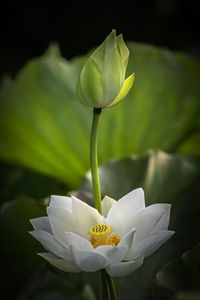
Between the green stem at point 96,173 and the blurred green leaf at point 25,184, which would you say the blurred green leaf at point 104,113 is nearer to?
the blurred green leaf at point 25,184


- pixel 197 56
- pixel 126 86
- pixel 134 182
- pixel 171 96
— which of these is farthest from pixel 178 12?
pixel 126 86

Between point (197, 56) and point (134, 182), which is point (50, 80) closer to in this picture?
point (134, 182)

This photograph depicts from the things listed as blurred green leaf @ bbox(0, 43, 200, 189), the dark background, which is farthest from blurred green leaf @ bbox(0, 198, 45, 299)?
the dark background

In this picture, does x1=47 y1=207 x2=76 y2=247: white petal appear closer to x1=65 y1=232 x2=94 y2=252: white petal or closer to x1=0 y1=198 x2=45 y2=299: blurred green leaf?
x1=65 y1=232 x2=94 y2=252: white petal

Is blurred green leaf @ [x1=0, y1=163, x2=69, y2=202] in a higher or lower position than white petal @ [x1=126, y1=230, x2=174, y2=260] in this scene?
lower

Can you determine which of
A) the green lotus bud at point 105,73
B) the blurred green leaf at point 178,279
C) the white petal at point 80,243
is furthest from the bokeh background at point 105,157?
the green lotus bud at point 105,73

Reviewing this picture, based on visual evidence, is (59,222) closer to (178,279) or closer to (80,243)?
(80,243)

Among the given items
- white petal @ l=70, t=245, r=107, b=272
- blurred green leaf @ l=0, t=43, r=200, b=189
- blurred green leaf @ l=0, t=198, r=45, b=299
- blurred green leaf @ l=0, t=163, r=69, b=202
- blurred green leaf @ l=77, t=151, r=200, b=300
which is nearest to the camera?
white petal @ l=70, t=245, r=107, b=272
